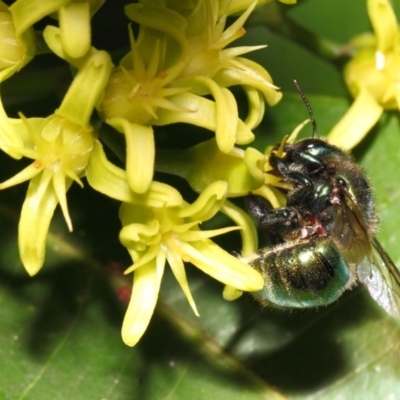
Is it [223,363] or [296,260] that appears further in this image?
[223,363]

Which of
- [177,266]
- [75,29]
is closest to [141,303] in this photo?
[177,266]

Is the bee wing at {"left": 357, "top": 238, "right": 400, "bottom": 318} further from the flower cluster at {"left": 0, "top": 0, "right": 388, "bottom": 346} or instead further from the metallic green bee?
the flower cluster at {"left": 0, "top": 0, "right": 388, "bottom": 346}

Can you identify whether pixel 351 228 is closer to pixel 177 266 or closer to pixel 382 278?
pixel 382 278

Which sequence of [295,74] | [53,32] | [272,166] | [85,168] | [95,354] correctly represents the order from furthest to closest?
[295,74] < [95,354] < [272,166] < [85,168] < [53,32]

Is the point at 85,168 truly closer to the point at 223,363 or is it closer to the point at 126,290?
the point at 126,290

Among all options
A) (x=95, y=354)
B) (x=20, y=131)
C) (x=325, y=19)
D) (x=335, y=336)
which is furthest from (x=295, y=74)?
(x=20, y=131)

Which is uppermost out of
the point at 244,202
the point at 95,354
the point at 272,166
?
the point at 272,166

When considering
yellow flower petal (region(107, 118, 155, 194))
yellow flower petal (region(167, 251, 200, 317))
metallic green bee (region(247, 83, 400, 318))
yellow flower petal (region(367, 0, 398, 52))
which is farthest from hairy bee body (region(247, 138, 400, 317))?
yellow flower petal (region(367, 0, 398, 52))
